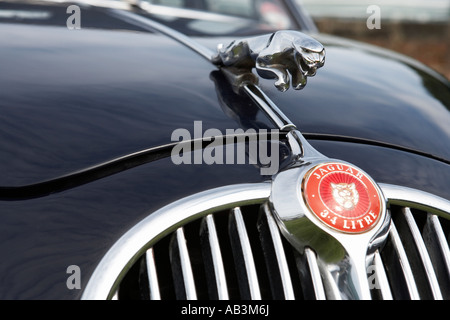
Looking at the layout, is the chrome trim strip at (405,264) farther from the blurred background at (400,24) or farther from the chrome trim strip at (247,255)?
the blurred background at (400,24)

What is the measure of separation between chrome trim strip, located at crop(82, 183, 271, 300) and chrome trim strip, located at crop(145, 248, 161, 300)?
1 cm

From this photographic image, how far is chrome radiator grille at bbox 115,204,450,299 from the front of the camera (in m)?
1.08

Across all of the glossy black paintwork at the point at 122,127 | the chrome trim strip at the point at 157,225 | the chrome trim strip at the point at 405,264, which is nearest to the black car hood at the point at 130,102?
the glossy black paintwork at the point at 122,127

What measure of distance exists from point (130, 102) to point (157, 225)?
295 mm

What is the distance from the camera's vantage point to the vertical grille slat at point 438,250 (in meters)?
1.20

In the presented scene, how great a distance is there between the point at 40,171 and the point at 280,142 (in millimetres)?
419

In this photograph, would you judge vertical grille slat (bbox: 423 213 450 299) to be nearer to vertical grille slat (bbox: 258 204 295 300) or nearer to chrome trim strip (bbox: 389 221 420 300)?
Answer: chrome trim strip (bbox: 389 221 420 300)

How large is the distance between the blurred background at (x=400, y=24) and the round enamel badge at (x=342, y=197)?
25.4 ft

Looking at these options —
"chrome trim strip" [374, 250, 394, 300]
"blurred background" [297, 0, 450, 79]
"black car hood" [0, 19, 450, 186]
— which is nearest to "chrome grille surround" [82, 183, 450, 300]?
"chrome trim strip" [374, 250, 394, 300]

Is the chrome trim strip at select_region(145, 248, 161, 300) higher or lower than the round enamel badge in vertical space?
lower

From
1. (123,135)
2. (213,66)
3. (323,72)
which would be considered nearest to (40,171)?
(123,135)

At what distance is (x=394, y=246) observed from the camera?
116cm
